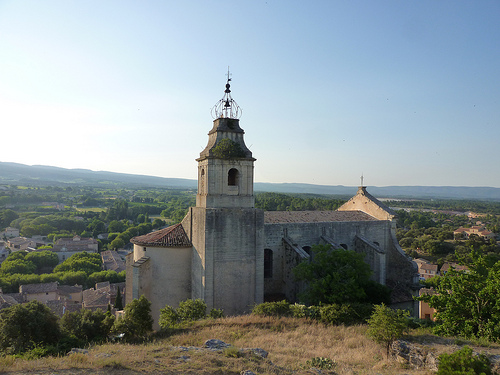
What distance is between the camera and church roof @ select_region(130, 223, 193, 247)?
2194cm

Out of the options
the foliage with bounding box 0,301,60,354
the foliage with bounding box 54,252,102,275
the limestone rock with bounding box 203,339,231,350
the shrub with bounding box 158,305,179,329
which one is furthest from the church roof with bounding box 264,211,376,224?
the foliage with bounding box 54,252,102,275

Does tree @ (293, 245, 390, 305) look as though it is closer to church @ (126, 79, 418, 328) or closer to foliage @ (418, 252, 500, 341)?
church @ (126, 79, 418, 328)

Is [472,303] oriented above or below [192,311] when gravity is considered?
above

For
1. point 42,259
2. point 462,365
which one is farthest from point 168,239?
point 42,259

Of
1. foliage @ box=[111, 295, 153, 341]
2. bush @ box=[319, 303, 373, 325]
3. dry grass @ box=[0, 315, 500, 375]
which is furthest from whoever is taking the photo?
bush @ box=[319, 303, 373, 325]

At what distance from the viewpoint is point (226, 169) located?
2122cm

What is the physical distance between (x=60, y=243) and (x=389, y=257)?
68837 mm

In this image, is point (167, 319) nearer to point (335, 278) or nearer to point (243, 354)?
point (243, 354)

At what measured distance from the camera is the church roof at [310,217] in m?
25.5

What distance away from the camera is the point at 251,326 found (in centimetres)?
1662

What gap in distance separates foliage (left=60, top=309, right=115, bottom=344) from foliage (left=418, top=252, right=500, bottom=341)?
1517cm

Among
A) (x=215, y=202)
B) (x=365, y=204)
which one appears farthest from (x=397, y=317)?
(x=365, y=204)

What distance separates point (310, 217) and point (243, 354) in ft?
53.4

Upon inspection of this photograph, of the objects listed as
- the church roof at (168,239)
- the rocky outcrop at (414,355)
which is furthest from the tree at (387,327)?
the church roof at (168,239)
